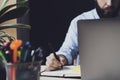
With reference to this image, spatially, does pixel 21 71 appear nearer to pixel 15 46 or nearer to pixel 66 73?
pixel 15 46

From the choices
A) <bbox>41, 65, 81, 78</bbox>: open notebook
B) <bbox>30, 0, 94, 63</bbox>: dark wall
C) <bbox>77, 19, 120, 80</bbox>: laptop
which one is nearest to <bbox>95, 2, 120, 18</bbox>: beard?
<bbox>30, 0, 94, 63</bbox>: dark wall

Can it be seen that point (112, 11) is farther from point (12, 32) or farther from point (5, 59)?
point (5, 59)

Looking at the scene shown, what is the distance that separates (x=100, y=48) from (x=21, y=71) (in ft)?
0.97

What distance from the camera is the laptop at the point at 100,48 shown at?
106cm

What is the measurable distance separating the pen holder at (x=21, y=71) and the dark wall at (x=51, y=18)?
1.12 metres

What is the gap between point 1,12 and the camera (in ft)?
4.03

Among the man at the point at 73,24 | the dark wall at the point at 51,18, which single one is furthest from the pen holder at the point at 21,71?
the dark wall at the point at 51,18

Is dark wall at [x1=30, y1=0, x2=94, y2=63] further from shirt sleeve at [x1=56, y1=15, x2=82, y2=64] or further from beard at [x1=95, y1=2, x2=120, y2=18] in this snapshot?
beard at [x1=95, y1=2, x2=120, y2=18]

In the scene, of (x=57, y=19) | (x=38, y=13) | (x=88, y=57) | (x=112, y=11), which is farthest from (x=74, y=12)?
(x=88, y=57)

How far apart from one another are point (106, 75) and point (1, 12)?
49 centimetres

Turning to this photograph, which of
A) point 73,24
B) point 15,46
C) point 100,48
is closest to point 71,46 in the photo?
point 73,24

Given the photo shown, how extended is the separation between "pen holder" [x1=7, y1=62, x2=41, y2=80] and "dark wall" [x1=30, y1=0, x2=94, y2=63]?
1120mm

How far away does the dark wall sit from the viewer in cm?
219

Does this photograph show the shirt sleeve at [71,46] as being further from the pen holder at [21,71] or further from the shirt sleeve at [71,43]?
the pen holder at [21,71]
